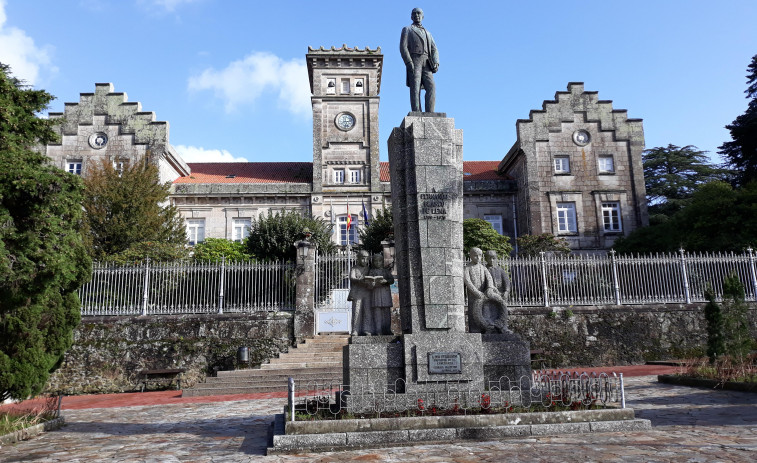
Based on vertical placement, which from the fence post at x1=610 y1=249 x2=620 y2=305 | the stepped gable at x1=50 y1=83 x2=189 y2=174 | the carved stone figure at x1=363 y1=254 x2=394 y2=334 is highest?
the stepped gable at x1=50 y1=83 x2=189 y2=174

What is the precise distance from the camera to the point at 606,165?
3241 cm

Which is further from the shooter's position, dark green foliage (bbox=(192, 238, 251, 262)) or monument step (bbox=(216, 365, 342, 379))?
dark green foliage (bbox=(192, 238, 251, 262))

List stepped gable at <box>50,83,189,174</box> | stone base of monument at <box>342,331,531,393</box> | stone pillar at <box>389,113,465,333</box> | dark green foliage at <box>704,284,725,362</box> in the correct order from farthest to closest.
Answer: stepped gable at <box>50,83,189,174</box> < dark green foliage at <box>704,284,725,362</box> < stone pillar at <box>389,113,465,333</box> < stone base of monument at <box>342,331,531,393</box>

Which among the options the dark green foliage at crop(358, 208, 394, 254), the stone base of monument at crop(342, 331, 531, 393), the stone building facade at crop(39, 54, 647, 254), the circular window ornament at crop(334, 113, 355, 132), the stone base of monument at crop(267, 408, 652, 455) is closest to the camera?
the stone base of monument at crop(267, 408, 652, 455)

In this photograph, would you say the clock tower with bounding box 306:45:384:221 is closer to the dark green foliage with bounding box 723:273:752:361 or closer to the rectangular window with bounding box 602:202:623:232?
the rectangular window with bounding box 602:202:623:232

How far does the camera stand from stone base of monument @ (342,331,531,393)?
26.1 ft

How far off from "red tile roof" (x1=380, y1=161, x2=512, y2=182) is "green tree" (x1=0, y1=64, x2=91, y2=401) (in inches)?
1014

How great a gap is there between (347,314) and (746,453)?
1339cm

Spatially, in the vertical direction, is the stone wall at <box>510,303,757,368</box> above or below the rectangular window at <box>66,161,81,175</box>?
below

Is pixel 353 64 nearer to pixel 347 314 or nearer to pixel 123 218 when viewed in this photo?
pixel 123 218

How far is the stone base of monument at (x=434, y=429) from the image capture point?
6.60 m

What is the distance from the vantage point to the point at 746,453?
5676 millimetres

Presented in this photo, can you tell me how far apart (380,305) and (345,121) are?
1066 inches

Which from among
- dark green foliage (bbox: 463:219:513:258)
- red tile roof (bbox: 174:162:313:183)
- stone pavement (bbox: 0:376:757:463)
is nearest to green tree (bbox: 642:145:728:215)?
dark green foliage (bbox: 463:219:513:258)
